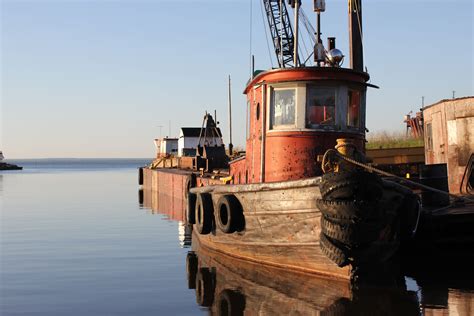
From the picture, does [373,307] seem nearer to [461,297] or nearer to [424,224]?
[461,297]

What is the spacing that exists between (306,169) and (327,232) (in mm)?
2436

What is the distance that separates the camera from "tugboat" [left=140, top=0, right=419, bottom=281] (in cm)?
1059

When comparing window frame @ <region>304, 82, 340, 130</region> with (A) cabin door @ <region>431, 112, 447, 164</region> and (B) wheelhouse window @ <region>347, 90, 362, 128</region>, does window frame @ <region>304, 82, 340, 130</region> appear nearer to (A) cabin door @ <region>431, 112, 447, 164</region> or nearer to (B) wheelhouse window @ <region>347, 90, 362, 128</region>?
(B) wheelhouse window @ <region>347, 90, 362, 128</region>

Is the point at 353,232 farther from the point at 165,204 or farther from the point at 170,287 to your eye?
the point at 165,204

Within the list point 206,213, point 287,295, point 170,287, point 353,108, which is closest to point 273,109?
point 353,108

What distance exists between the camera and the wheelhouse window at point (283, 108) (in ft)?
42.8

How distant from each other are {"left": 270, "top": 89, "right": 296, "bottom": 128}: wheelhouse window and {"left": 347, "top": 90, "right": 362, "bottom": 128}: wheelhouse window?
4.12 feet

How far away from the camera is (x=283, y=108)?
13.2 metres

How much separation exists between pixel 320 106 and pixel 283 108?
809 mm

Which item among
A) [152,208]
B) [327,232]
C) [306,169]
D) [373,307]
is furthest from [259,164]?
[152,208]

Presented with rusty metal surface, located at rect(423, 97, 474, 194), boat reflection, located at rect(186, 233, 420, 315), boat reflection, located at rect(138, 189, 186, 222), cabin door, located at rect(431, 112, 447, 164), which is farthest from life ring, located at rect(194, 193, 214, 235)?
boat reflection, located at rect(138, 189, 186, 222)

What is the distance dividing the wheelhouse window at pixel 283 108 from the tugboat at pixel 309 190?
0.02 m

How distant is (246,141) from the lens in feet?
50.7

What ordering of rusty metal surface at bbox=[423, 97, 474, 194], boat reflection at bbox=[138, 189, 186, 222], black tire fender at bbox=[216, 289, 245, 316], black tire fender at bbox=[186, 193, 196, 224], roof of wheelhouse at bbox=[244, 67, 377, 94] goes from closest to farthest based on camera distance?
1. black tire fender at bbox=[216, 289, 245, 316]
2. roof of wheelhouse at bbox=[244, 67, 377, 94]
3. black tire fender at bbox=[186, 193, 196, 224]
4. rusty metal surface at bbox=[423, 97, 474, 194]
5. boat reflection at bbox=[138, 189, 186, 222]
